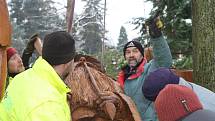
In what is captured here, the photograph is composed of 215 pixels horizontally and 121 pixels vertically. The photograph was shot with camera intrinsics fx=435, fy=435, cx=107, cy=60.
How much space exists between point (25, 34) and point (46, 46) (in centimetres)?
3373

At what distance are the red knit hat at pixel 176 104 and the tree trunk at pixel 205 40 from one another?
3.13 metres

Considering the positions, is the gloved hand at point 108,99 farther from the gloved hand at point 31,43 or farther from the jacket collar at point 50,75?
the gloved hand at point 31,43

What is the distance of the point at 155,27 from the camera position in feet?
12.1

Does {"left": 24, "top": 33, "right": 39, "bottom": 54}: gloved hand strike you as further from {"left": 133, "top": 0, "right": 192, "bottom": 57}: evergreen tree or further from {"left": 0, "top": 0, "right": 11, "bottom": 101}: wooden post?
{"left": 133, "top": 0, "right": 192, "bottom": 57}: evergreen tree

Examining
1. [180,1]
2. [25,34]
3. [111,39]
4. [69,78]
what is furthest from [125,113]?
[25,34]

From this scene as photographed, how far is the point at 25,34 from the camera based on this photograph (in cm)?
3572

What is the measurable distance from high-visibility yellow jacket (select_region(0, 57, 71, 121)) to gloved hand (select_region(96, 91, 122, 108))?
1.64ft

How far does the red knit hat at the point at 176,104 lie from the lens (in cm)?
174

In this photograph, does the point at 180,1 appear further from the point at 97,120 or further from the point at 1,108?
the point at 1,108

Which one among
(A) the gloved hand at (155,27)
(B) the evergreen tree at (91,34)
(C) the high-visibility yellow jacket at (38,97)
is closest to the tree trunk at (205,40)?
(A) the gloved hand at (155,27)

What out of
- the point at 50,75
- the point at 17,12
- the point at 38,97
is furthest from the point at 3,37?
the point at 17,12

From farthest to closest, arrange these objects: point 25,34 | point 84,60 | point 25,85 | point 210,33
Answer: point 25,34 < point 210,33 < point 84,60 < point 25,85

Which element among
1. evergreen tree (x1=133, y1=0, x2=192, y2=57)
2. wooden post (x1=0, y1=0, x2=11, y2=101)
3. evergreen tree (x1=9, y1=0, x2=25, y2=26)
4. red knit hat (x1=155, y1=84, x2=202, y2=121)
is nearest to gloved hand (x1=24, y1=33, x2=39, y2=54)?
wooden post (x1=0, y1=0, x2=11, y2=101)

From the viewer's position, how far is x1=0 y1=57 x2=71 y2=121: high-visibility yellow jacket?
220 centimetres
